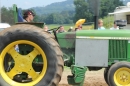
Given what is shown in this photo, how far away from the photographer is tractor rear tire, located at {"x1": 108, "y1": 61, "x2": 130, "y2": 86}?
6887 mm

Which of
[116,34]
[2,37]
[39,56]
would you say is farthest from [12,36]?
[116,34]

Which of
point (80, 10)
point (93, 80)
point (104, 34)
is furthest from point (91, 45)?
point (80, 10)

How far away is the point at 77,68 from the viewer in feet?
21.4

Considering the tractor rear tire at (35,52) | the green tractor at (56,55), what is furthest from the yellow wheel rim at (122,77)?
the tractor rear tire at (35,52)

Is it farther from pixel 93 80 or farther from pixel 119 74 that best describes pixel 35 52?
pixel 93 80

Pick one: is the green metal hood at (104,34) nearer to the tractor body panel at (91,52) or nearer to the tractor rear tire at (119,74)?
the tractor body panel at (91,52)

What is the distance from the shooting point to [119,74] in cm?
698

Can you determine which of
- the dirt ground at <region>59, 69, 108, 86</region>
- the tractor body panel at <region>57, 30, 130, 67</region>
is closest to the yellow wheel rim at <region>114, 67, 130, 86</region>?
the tractor body panel at <region>57, 30, 130, 67</region>

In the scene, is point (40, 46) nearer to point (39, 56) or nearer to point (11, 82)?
point (39, 56)

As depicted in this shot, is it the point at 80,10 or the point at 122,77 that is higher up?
the point at 80,10

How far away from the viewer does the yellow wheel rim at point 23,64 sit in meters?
5.97

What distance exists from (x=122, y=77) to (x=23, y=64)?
2.01 metres

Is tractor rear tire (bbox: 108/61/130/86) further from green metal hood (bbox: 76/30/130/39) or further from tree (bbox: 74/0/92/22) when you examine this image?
tree (bbox: 74/0/92/22)

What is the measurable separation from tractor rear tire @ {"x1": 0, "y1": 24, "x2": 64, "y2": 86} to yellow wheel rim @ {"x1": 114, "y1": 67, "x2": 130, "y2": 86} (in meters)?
1.50
